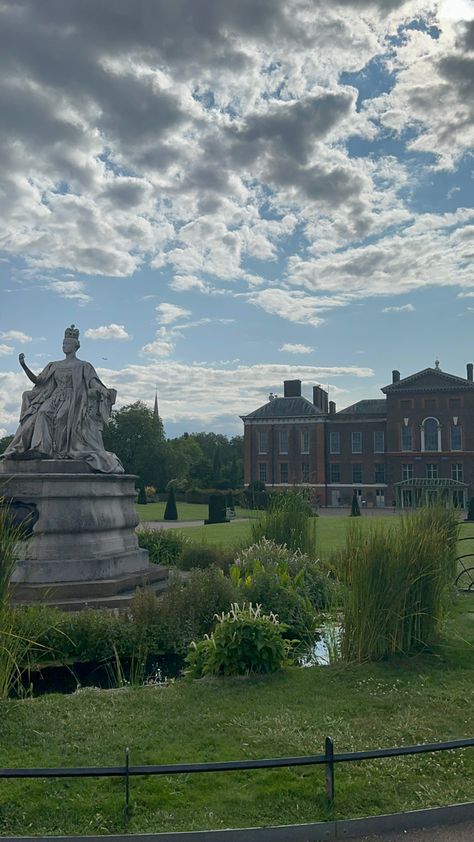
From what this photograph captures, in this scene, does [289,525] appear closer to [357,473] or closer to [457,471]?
[457,471]

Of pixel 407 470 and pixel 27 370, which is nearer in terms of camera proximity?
pixel 27 370

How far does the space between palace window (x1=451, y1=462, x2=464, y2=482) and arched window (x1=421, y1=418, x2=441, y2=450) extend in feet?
6.59

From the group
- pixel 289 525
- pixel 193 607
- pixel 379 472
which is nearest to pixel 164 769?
pixel 193 607

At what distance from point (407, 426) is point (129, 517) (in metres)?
49.9

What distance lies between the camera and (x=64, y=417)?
12.0 metres

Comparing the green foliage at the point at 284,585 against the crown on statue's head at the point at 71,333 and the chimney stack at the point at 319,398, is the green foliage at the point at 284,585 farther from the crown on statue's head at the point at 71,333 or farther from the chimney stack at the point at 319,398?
the chimney stack at the point at 319,398

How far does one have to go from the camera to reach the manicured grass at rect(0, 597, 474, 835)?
4.06m

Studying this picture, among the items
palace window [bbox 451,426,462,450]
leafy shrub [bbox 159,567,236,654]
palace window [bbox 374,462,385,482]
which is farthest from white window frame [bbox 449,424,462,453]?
leafy shrub [bbox 159,567,236,654]

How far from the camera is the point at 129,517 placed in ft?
40.3

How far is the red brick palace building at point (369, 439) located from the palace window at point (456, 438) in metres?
0.08

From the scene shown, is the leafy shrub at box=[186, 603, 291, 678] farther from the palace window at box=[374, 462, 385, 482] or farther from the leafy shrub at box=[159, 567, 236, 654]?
the palace window at box=[374, 462, 385, 482]

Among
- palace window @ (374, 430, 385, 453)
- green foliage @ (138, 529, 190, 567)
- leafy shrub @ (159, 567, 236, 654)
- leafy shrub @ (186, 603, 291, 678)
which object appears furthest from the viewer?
palace window @ (374, 430, 385, 453)

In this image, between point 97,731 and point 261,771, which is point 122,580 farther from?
point 261,771

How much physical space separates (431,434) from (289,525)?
47757mm
